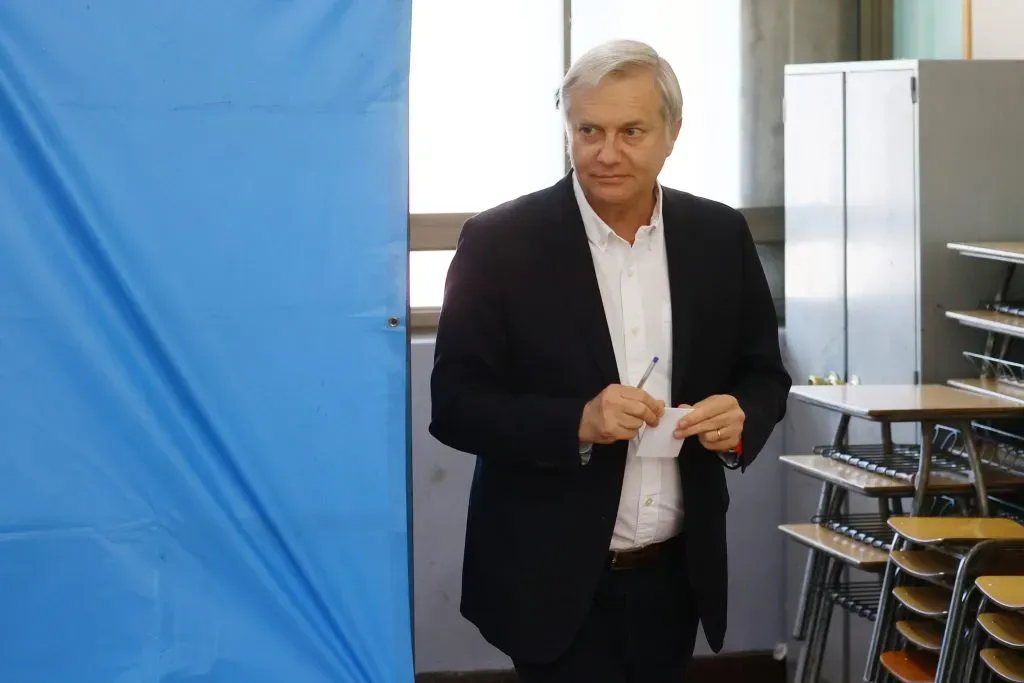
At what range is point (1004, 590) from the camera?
2287 mm

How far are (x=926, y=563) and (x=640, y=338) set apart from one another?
1.24 meters

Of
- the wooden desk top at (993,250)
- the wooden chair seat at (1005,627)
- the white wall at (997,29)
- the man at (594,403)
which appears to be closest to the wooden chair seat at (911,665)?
the wooden chair seat at (1005,627)

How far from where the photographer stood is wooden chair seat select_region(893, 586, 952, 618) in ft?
9.27

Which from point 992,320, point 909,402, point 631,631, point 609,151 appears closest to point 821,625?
point 909,402

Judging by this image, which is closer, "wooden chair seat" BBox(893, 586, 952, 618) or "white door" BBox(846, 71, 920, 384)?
"wooden chair seat" BBox(893, 586, 952, 618)

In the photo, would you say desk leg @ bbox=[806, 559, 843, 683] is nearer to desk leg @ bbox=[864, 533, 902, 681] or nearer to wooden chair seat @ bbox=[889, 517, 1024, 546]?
desk leg @ bbox=[864, 533, 902, 681]

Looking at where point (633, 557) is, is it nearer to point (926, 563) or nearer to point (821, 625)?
point (926, 563)

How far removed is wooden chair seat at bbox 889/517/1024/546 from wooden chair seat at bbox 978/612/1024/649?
20 cm

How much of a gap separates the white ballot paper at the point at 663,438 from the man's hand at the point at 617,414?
18mm

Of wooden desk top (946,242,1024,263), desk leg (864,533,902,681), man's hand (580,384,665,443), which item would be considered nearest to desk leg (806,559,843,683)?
desk leg (864,533,902,681)

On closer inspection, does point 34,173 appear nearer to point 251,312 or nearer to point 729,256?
point 251,312

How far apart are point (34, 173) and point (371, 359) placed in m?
0.44

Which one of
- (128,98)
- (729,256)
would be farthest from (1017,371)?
(128,98)

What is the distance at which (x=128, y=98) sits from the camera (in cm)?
158
